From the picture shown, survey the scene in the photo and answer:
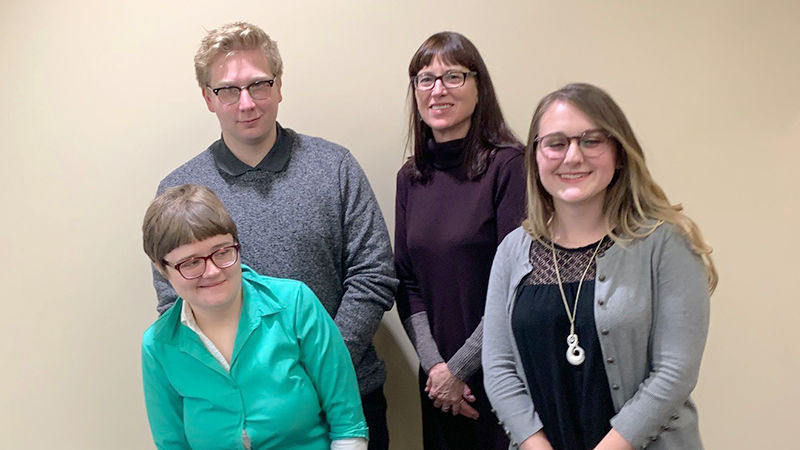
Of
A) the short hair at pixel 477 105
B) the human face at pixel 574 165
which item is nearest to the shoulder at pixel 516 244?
the human face at pixel 574 165

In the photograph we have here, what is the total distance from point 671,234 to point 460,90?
67 centimetres

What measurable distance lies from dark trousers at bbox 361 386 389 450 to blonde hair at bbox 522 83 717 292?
845 millimetres

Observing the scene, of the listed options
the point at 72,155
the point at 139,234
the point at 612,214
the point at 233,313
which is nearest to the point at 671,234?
the point at 612,214

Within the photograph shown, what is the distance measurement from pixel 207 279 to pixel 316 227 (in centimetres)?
41

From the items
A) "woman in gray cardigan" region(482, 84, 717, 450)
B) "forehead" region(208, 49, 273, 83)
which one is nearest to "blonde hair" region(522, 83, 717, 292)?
"woman in gray cardigan" region(482, 84, 717, 450)

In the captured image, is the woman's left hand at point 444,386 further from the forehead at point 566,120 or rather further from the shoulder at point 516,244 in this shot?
the forehead at point 566,120

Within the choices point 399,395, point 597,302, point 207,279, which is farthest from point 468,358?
point 207,279

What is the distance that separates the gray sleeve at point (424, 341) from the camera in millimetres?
1810

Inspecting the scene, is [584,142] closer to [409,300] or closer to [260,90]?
[409,300]

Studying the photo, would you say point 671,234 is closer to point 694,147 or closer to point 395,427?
point 694,147

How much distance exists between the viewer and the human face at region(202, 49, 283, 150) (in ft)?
5.66

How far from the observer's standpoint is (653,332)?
4.38 ft

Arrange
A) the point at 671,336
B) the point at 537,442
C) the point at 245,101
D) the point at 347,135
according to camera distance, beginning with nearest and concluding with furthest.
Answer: the point at 671,336 < the point at 537,442 < the point at 245,101 < the point at 347,135

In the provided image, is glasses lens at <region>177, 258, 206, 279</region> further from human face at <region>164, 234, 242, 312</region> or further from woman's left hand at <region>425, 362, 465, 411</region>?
woman's left hand at <region>425, 362, 465, 411</region>
